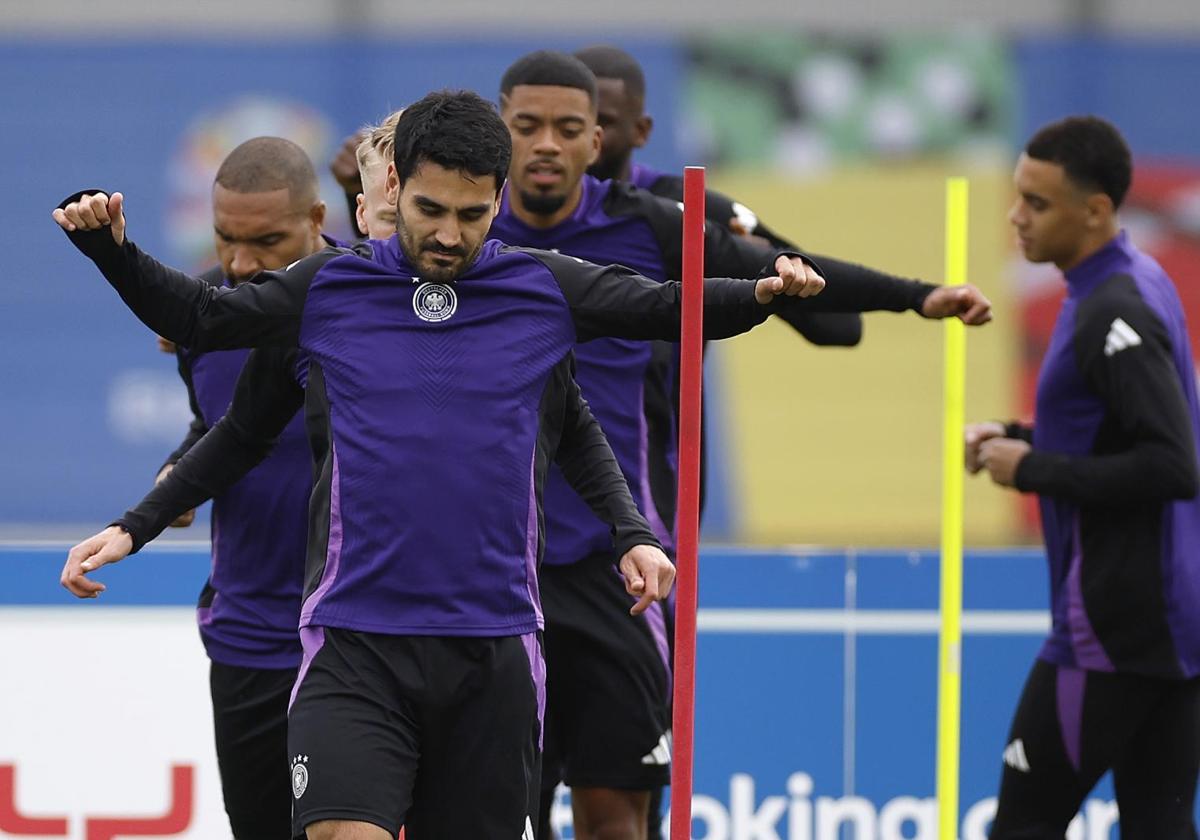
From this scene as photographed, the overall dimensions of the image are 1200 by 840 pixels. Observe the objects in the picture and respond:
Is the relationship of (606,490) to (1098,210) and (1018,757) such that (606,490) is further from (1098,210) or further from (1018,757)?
(1098,210)

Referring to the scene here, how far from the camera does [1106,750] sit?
5.09 meters

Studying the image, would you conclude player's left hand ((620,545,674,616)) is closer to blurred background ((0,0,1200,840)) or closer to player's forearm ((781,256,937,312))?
player's forearm ((781,256,937,312))

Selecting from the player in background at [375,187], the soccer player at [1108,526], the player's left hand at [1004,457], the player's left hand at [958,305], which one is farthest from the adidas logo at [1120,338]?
the player in background at [375,187]

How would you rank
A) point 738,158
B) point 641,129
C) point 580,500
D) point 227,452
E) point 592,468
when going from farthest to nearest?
point 738,158 → point 641,129 → point 580,500 → point 227,452 → point 592,468

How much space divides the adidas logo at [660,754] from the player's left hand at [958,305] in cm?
144

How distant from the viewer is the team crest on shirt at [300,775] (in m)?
3.69

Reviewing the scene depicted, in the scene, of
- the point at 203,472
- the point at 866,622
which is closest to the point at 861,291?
the point at 203,472

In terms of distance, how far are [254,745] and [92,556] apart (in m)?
0.86

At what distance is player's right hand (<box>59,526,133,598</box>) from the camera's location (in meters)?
4.07

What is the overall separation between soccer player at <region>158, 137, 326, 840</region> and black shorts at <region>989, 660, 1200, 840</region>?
1.91 meters

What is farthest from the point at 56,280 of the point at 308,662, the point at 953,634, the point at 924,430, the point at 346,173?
the point at 308,662

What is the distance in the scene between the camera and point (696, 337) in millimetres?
3814

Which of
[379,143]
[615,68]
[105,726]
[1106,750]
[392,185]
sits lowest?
[105,726]

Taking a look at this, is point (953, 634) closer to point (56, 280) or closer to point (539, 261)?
point (539, 261)
